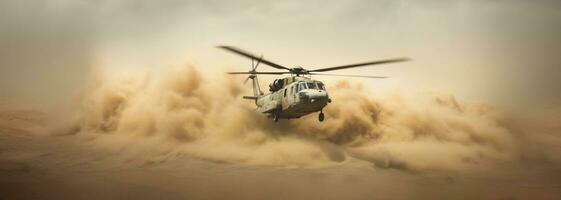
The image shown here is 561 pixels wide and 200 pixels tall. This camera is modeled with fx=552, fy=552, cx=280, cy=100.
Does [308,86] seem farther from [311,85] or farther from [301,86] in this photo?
[301,86]

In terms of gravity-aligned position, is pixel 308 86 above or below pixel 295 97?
above

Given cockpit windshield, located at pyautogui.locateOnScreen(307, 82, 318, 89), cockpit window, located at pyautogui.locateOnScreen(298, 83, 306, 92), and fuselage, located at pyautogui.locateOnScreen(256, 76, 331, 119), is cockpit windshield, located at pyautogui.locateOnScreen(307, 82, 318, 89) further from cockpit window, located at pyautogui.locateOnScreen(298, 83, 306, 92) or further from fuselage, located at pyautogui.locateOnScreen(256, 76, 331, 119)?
cockpit window, located at pyautogui.locateOnScreen(298, 83, 306, 92)

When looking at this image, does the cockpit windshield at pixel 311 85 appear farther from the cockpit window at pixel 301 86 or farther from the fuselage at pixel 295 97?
the cockpit window at pixel 301 86

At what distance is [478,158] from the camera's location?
25953 mm

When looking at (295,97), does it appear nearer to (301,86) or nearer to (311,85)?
(301,86)

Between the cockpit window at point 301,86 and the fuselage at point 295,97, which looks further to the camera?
the cockpit window at point 301,86

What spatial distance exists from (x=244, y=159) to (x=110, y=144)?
5.58 meters

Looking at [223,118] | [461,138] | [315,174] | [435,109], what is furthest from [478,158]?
[223,118]

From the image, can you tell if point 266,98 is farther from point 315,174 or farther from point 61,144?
point 61,144

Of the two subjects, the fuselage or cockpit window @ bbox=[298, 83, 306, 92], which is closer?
the fuselage

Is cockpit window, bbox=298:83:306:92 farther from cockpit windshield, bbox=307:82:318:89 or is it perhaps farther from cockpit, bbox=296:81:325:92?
cockpit windshield, bbox=307:82:318:89

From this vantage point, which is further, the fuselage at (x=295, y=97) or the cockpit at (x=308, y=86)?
the cockpit at (x=308, y=86)

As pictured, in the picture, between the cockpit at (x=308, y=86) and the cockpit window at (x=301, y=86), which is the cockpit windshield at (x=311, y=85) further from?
the cockpit window at (x=301, y=86)

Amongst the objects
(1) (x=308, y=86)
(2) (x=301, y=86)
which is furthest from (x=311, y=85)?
(2) (x=301, y=86)
